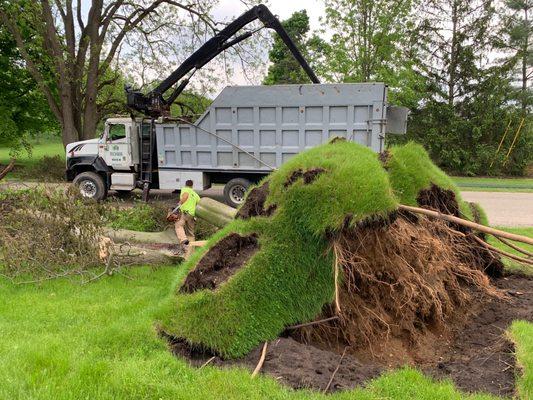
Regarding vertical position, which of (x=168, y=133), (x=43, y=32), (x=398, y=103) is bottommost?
(x=168, y=133)

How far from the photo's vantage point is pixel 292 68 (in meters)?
34.3

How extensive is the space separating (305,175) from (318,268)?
0.88 m

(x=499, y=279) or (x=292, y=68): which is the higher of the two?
(x=292, y=68)

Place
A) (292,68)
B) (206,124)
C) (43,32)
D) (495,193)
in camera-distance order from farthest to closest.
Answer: (292,68) < (43,32) < (495,193) < (206,124)

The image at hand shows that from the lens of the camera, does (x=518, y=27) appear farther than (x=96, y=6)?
Yes

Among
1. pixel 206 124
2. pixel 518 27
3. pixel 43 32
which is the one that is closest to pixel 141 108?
pixel 206 124

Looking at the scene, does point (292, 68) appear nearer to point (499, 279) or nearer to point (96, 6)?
point (96, 6)

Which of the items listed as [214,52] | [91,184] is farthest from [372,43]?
[91,184]

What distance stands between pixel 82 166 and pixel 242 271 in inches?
466

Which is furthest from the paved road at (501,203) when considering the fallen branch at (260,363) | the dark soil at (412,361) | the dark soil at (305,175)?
the fallen branch at (260,363)

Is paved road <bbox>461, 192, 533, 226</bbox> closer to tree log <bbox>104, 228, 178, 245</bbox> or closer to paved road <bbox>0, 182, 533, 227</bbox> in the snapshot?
paved road <bbox>0, 182, 533, 227</bbox>

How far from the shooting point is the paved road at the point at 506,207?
36.8ft

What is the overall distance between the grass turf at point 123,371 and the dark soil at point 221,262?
0.33 metres

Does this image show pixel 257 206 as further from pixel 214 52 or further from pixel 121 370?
pixel 214 52
